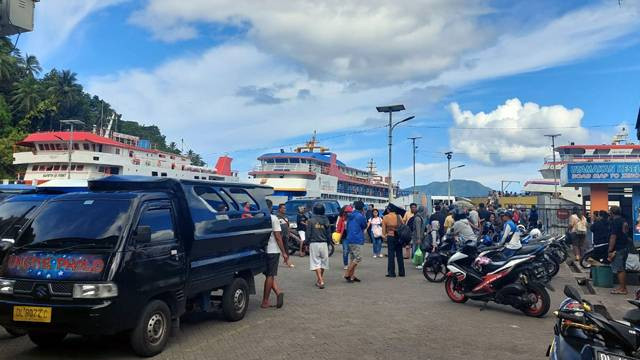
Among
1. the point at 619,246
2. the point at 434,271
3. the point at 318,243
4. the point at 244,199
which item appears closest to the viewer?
the point at 244,199

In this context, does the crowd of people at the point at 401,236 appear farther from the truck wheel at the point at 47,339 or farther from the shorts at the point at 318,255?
the truck wheel at the point at 47,339

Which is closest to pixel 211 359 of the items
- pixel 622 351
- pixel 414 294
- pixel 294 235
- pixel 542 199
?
pixel 622 351

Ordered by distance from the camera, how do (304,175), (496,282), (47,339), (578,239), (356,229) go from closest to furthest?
(47,339) → (496,282) → (356,229) → (578,239) → (304,175)

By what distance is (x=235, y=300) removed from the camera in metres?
7.28

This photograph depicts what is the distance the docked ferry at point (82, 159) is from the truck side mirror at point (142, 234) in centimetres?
3447

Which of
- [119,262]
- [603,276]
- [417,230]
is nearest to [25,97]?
[417,230]

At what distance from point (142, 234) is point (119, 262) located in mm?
408

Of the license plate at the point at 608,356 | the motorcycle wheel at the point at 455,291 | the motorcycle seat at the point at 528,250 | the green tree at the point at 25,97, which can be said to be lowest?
the motorcycle wheel at the point at 455,291

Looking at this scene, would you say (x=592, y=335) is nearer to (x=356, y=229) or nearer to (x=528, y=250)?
(x=528, y=250)

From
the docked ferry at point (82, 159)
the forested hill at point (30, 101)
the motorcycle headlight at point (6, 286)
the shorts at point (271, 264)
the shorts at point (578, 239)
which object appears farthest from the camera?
the forested hill at point (30, 101)

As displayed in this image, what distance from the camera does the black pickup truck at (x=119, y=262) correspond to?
482 cm

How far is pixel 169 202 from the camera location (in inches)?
238

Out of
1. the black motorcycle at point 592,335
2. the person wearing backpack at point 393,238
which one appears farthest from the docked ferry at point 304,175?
the black motorcycle at point 592,335

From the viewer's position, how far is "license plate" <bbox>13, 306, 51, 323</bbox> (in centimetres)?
476
